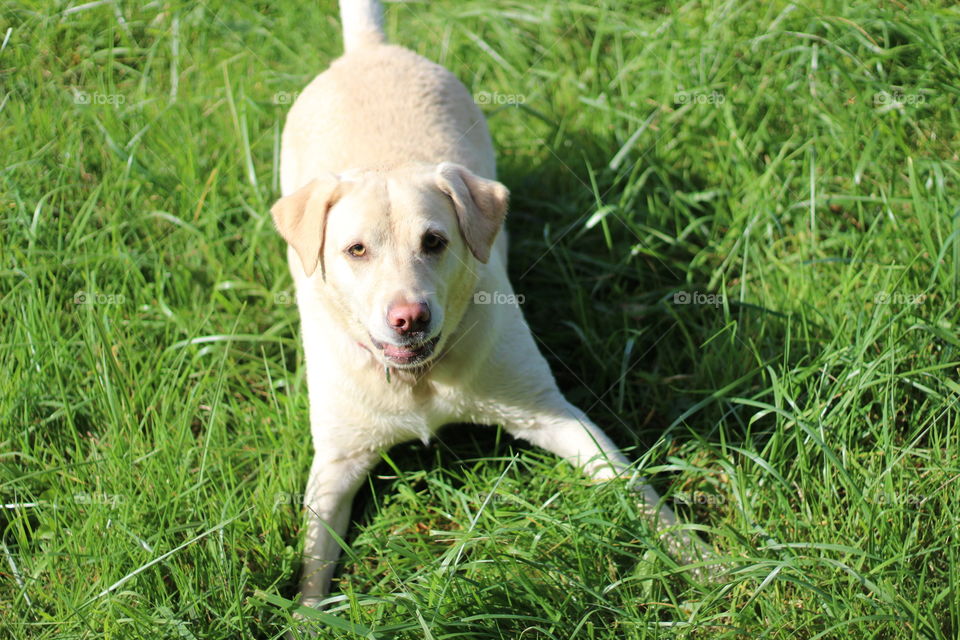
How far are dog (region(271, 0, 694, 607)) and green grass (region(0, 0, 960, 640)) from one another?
15cm

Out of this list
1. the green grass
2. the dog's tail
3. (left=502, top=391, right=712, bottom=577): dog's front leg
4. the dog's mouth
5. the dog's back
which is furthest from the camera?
the dog's tail

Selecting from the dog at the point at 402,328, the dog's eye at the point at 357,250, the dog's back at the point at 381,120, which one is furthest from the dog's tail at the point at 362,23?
the dog's eye at the point at 357,250

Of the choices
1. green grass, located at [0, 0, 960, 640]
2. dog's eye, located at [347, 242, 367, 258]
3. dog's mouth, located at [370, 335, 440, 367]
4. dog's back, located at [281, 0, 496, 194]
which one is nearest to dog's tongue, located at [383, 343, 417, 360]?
dog's mouth, located at [370, 335, 440, 367]

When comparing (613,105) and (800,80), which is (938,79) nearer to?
(800,80)

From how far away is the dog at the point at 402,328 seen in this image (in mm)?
2961

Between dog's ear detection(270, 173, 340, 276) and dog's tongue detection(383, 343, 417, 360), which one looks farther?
dog's ear detection(270, 173, 340, 276)

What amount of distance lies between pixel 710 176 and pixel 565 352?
3.84 ft

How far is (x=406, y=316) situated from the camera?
277 centimetres

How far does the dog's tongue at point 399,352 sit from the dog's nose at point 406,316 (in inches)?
5.1

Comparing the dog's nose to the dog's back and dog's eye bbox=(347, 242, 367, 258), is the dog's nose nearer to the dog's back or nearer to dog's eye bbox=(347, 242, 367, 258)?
dog's eye bbox=(347, 242, 367, 258)

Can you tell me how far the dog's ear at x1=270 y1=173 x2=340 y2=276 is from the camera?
10.1 ft

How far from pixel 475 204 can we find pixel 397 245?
0.38 meters

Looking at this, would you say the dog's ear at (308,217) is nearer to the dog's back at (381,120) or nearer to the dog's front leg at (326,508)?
the dog's back at (381,120)

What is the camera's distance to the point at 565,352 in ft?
13.0
